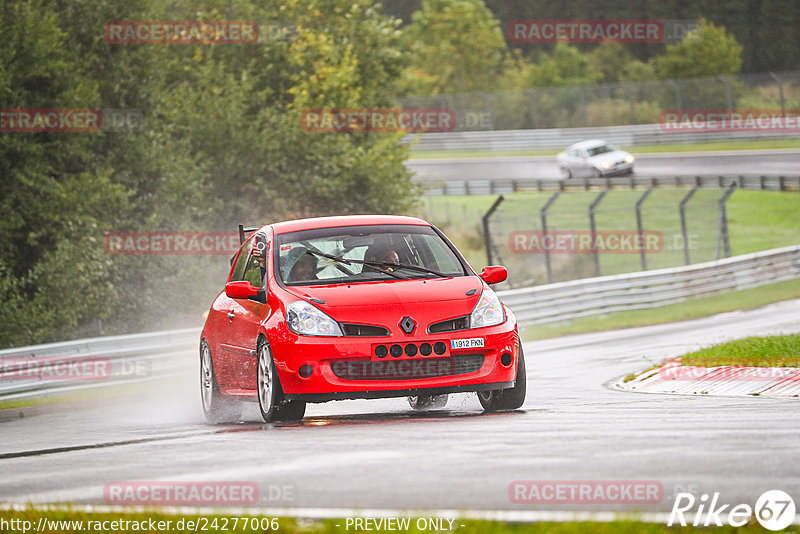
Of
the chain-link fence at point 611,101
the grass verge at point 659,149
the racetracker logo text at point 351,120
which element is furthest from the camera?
the chain-link fence at point 611,101

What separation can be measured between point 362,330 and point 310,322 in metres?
0.39

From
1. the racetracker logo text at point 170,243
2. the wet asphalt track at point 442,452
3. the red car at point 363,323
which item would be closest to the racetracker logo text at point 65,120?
the racetracker logo text at point 170,243

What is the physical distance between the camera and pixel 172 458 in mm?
7656

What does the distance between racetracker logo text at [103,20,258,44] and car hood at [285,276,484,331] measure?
65.7 ft

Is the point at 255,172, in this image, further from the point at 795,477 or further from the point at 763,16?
the point at 763,16

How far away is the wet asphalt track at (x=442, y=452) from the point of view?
5934mm

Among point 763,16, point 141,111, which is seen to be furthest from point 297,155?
point 763,16

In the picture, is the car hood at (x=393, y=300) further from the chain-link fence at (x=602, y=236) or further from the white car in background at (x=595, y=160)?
the white car in background at (x=595, y=160)

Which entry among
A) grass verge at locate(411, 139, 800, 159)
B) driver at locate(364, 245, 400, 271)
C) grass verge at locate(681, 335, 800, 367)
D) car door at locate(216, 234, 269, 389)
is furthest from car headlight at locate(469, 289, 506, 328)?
grass verge at locate(411, 139, 800, 159)

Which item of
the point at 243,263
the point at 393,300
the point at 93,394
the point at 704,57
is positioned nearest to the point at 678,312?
the point at 93,394

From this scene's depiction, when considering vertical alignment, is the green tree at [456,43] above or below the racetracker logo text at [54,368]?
above

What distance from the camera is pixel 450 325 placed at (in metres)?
9.37

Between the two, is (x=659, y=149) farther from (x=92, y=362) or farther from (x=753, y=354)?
(x=753, y=354)

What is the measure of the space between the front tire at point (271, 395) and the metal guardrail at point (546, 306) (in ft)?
26.4
